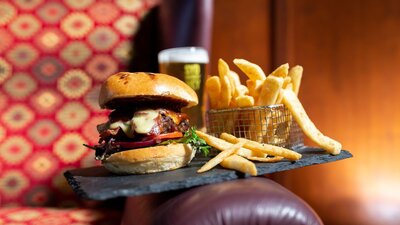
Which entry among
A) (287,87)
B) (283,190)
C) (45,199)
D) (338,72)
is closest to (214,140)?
(283,190)

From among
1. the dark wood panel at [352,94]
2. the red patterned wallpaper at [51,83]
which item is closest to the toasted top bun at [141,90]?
the red patterned wallpaper at [51,83]

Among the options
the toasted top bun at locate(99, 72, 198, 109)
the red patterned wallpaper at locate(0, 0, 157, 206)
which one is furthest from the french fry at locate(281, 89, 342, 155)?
the red patterned wallpaper at locate(0, 0, 157, 206)

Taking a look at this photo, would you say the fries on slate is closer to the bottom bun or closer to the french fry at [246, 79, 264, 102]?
the french fry at [246, 79, 264, 102]

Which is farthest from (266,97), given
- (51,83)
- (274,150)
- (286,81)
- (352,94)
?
(352,94)

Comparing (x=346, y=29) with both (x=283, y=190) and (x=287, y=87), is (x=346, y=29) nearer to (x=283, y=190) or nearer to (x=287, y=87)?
(x=287, y=87)

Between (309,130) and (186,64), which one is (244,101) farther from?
(186,64)

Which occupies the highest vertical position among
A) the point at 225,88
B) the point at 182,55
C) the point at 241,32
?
the point at 241,32
